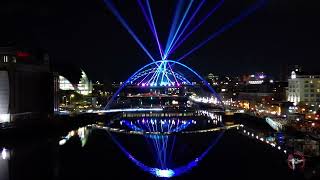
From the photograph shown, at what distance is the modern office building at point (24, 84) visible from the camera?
2206 centimetres

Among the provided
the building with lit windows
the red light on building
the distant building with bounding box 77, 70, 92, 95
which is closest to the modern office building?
the red light on building

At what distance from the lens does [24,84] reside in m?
23.8

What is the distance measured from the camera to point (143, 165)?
52.3ft

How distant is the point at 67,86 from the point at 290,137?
35530mm

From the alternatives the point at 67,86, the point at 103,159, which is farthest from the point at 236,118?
the point at 67,86

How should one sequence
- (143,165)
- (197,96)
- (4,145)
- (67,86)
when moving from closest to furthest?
(143,165) → (4,145) → (67,86) → (197,96)

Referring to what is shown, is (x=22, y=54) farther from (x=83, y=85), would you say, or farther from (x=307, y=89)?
(x=83, y=85)

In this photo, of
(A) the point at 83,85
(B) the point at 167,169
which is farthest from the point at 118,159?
(A) the point at 83,85

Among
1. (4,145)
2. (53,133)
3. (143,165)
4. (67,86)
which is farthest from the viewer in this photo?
(67,86)

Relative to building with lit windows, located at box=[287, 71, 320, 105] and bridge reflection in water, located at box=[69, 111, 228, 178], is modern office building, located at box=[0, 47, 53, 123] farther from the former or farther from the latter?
building with lit windows, located at box=[287, 71, 320, 105]

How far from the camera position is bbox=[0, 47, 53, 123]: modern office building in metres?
22.1

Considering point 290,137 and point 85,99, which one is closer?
point 290,137

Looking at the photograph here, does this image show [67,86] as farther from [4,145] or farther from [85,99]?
[4,145]

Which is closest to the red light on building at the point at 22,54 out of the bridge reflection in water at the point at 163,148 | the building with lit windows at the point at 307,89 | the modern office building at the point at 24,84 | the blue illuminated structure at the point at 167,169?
the modern office building at the point at 24,84
